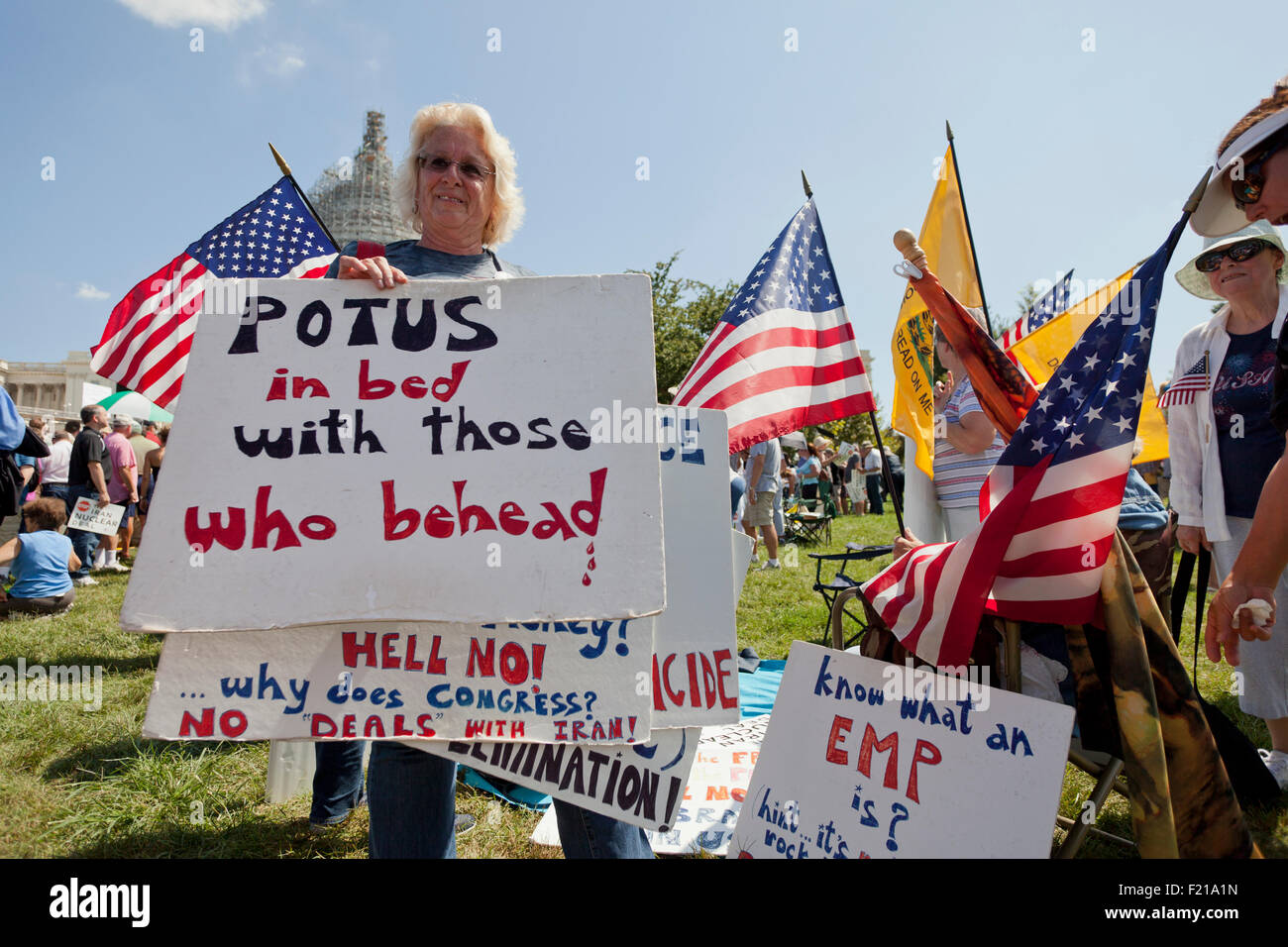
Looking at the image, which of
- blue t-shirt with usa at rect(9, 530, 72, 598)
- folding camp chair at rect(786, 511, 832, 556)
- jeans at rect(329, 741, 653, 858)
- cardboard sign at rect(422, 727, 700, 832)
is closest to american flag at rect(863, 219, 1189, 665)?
cardboard sign at rect(422, 727, 700, 832)

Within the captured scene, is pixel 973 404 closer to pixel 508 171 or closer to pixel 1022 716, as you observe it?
pixel 1022 716

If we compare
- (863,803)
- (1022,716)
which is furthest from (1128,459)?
(863,803)

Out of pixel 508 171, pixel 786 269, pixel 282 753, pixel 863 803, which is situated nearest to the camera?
pixel 863 803

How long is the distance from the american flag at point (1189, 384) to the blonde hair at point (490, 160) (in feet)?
10.0

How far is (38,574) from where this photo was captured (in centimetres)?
633

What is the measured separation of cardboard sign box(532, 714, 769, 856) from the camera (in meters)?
2.59

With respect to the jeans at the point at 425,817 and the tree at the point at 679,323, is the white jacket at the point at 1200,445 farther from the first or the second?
the tree at the point at 679,323

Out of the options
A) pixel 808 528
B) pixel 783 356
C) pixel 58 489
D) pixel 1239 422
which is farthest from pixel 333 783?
pixel 808 528

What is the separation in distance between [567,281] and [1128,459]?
4.79 feet

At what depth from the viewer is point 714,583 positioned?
187cm

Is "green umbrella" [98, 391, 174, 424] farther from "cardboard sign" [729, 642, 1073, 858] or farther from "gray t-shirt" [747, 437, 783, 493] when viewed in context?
"cardboard sign" [729, 642, 1073, 858]

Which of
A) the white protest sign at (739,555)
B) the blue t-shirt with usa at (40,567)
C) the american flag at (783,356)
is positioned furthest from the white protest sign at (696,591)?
the blue t-shirt with usa at (40,567)

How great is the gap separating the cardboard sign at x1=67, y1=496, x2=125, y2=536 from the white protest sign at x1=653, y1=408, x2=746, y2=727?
8687mm

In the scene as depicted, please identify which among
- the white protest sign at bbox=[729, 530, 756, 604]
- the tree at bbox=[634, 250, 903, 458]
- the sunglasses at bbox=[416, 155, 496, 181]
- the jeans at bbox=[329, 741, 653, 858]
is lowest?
the jeans at bbox=[329, 741, 653, 858]
